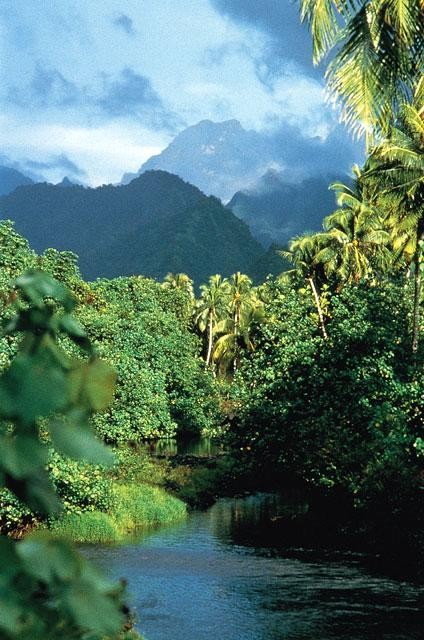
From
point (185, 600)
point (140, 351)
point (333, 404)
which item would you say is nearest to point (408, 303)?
point (333, 404)

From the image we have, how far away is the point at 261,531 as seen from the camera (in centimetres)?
2345

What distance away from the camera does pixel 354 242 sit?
122 feet

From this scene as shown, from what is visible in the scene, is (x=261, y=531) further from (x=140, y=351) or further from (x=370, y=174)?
(x=140, y=351)

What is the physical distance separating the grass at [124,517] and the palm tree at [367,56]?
39.4 ft

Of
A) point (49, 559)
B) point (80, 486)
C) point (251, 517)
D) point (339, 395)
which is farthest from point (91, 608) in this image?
point (251, 517)

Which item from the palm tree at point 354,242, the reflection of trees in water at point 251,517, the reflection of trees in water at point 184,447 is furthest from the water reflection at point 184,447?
the palm tree at point 354,242

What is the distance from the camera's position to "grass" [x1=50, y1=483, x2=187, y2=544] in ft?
71.1

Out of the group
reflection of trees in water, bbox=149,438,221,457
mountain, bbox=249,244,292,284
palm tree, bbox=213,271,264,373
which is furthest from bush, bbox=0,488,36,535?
mountain, bbox=249,244,292,284

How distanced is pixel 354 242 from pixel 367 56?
22.6 metres

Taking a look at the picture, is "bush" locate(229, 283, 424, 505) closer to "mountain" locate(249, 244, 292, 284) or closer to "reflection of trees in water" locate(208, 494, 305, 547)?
"reflection of trees in water" locate(208, 494, 305, 547)

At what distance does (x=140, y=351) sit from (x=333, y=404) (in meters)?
17.6

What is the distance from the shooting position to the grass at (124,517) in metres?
21.7

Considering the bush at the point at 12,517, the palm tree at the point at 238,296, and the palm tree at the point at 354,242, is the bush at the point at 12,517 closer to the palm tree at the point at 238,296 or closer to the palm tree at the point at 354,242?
the palm tree at the point at 354,242

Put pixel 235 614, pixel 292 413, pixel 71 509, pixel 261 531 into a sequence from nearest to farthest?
pixel 235 614 < pixel 71 509 < pixel 261 531 < pixel 292 413
